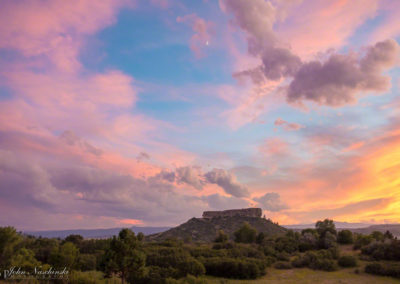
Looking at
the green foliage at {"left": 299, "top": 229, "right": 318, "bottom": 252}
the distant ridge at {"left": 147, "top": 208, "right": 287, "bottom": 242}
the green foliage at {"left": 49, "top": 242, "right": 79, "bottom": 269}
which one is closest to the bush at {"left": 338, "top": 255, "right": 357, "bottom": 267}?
the green foliage at {"left": 299, "top": 229, "right": 318, "bottom": 252}

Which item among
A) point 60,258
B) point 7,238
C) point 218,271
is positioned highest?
point 7,238

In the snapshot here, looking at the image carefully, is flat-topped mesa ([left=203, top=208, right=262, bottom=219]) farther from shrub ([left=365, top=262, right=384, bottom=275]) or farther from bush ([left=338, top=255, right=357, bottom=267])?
shrub ([left=365, top=262, right=384, bottom=275])

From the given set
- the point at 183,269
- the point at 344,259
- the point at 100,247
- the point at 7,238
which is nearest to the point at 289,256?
the point at 344,259

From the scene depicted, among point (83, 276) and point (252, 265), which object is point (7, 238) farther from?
point (252, 265)

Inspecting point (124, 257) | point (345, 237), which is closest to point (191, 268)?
point (124, 257)

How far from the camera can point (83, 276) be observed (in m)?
27.7


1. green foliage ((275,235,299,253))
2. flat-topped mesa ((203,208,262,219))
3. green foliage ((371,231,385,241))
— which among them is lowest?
green foliage ((275,235,299,253))

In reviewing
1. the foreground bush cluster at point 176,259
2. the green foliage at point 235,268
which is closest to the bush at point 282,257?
the foreground bush cluster at point 176,259

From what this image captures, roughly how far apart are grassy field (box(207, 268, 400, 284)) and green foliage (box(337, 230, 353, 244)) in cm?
2573

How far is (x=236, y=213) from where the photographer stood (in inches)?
6614

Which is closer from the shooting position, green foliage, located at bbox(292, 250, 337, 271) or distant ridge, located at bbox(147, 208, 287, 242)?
green foliage, located at bbox(292, 250, 337, 271)

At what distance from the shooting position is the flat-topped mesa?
163875 millimetres

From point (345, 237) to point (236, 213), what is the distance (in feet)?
337

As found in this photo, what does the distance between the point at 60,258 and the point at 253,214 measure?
141520mm
